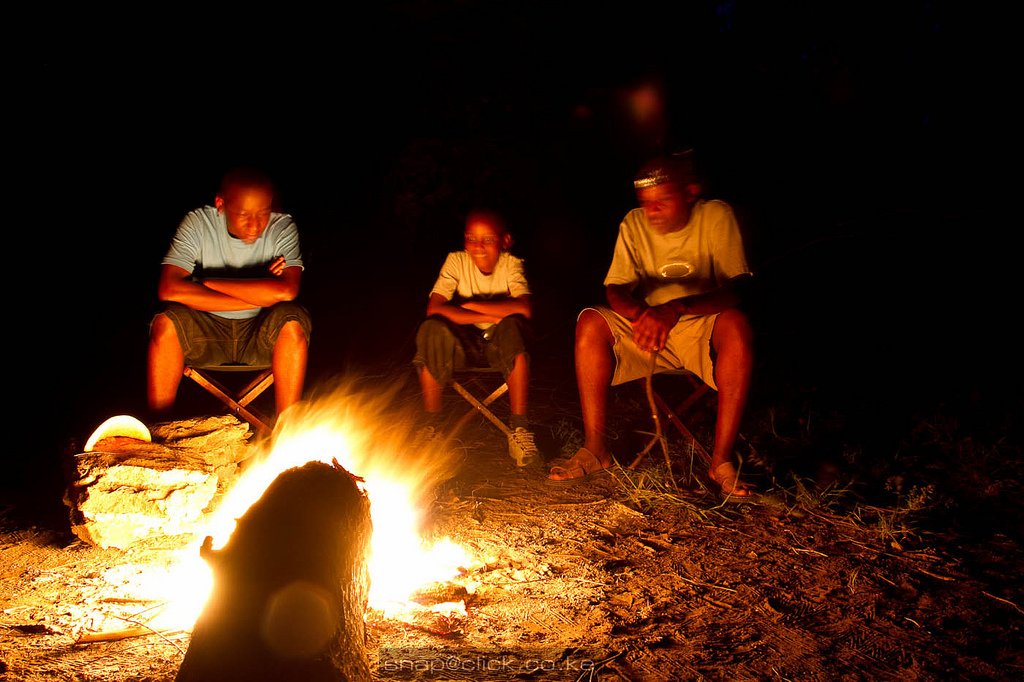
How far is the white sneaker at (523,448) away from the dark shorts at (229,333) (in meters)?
1.25

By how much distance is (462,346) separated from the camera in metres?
3.80

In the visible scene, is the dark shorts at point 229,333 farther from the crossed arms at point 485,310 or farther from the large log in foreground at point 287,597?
the large log in foreground at point 287,597

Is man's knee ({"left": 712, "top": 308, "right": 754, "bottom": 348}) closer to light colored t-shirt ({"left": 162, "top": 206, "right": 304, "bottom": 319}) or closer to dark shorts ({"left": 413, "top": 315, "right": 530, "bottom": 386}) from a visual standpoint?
dark shorts ({"left": 413, "top": 315, "right": 530, "bottom": 386})

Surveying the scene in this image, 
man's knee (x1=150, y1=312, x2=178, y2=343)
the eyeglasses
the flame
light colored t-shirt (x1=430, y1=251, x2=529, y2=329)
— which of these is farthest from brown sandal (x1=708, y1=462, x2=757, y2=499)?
man's knee (x1=150, y1=312, x2=178, y2=343)

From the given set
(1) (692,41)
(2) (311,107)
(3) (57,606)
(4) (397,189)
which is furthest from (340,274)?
(3) (57,606)

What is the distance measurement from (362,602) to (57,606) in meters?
1.01

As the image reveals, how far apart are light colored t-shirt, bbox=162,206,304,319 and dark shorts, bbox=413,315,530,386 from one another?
0.84 metres

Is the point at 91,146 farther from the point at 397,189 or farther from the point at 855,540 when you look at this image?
the point at 855,540

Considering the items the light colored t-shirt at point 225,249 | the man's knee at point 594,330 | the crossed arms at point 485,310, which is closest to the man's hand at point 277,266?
the light colored t-shirt at point 225,249

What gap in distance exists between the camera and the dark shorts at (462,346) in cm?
369

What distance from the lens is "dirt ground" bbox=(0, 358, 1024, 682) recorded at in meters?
1.80

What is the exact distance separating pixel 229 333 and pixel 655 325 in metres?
2.24

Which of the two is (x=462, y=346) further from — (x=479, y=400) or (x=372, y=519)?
(x=372, y=519)

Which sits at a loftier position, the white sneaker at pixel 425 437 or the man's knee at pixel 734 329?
the man's knee at pixel 734 329
